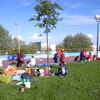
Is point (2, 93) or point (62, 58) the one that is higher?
point (62, 58)

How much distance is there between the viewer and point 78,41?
4825cm

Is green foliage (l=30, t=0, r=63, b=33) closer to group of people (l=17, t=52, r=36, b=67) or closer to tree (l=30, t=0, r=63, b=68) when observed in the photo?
tree (l=30, t=0, r=63, b=68)

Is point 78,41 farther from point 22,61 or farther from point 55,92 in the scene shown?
point 55,92

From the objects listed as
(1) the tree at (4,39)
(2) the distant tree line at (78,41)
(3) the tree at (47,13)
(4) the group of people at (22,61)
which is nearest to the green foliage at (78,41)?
(2) the distant tree line at (78,41)

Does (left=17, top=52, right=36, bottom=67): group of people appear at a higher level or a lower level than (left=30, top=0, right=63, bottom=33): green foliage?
lower

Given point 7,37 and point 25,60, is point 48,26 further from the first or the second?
point 7,37

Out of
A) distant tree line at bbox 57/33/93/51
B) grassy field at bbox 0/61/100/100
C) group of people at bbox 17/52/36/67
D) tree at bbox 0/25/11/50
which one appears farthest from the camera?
distant tree line at bbox 57/33/93/51

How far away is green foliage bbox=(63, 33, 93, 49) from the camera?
47281 millimetres

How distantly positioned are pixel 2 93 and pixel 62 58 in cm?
511

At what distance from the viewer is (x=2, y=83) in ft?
18.9

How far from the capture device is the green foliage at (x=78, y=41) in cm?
4728

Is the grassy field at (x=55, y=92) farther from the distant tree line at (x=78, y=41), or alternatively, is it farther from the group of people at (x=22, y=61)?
the distant tree line at (x=78, y=41)

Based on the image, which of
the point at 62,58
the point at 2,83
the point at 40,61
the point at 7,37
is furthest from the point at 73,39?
the point at 2,83

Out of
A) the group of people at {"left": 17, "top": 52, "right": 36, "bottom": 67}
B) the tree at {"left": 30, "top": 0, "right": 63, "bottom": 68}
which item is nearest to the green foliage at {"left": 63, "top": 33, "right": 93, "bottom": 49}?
the group of people at {"left": 17, "top": 52, "right": 36, "bottom": 67}
